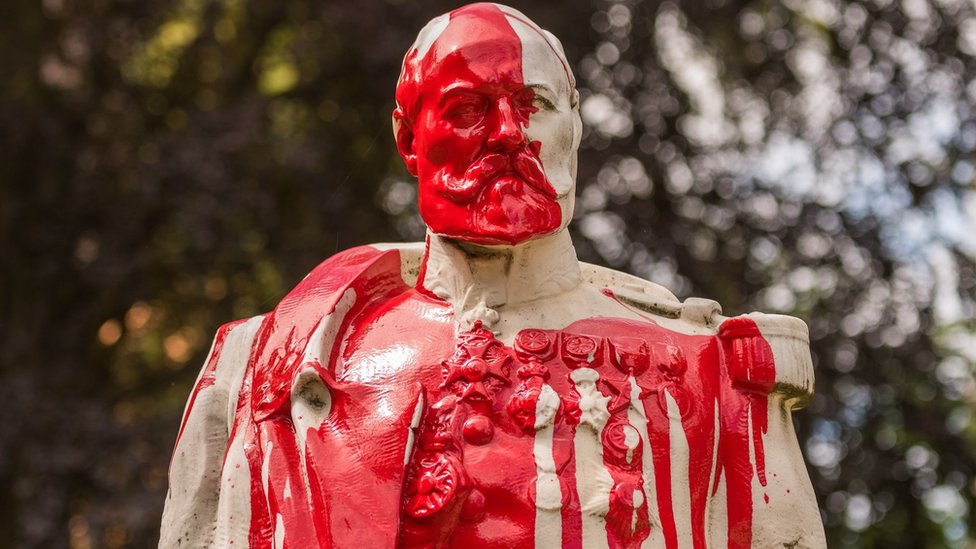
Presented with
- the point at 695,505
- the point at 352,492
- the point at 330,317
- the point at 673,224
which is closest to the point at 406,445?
the point at 352,492

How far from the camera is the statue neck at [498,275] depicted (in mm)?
4105

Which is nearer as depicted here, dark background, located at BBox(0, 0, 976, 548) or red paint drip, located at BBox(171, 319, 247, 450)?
red paint drip, located at BBox(171, 319, 247, 450)

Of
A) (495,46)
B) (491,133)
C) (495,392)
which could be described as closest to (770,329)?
(495,392)

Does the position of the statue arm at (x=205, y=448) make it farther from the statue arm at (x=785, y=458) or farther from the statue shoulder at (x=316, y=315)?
the statue arm at (x=785, y=458)

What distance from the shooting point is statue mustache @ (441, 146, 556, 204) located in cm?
397

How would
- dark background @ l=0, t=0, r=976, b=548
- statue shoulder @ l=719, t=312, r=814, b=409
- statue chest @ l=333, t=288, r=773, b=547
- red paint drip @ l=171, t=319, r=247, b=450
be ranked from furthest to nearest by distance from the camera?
dark background @ l=0, t=0, r=976, b=548 < red paint drip @ l=171, t=319, r=247, b=450 < statue shoulder @ l=719, t=312, r=814, b=409 < statue chest @ l=333, t=288, r=773, b=547

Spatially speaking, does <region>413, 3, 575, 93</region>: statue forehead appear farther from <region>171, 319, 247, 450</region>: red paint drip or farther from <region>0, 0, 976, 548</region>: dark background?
<region>0, 0, 976, 548</region>: dark background

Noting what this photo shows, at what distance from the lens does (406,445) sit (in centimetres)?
383

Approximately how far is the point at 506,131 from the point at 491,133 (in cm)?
5

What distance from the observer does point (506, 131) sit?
3953 millimetres

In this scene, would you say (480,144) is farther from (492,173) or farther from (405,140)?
(405,140)

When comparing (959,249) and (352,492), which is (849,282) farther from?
(352,492)

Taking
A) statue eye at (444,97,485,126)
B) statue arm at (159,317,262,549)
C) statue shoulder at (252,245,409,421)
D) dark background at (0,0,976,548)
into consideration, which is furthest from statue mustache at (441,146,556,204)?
dark background at (0,0,976,548)

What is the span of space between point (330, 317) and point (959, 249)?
248 inches
